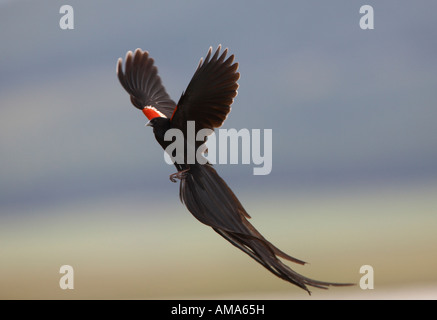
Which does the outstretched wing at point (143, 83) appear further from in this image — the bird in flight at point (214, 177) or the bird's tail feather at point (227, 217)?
the bird's tail feather at point (227, 217)

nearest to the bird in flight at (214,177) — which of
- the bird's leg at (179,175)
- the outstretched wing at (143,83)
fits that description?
the bird's leg at (179,175)

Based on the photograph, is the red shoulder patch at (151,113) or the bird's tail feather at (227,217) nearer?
the bird's tail feather at (227,217)

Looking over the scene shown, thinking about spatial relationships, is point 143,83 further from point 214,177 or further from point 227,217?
point 227,217

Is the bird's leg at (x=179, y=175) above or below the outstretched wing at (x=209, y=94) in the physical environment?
below

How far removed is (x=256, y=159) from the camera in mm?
2582

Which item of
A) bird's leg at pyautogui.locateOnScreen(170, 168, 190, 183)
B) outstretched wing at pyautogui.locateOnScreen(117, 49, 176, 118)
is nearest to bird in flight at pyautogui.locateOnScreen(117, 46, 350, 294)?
bird's leg at pyautogui.locateOnScreen(170, 168, 190, 183)

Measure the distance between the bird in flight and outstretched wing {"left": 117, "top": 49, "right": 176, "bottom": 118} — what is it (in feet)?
1.28

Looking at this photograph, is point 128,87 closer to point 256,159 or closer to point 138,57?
point 138,57

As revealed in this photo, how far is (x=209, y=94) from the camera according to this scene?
204 cm

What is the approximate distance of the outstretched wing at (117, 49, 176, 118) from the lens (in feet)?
8.26

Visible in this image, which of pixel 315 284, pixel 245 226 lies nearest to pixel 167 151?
pixel 245 226

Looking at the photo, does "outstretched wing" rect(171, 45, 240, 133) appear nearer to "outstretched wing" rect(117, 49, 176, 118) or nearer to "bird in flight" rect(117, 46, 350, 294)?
"bird in flight" rect(117, 46, 350, 294)

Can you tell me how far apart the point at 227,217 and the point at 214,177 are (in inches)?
7.8

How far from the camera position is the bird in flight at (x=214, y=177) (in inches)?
77.7
